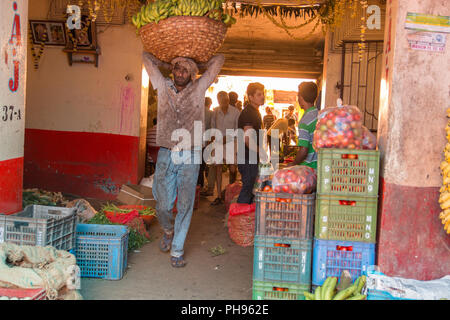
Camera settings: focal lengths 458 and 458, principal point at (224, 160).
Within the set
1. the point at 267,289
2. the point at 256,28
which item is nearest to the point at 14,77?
the point at 267,289

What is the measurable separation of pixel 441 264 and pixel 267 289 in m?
1.47

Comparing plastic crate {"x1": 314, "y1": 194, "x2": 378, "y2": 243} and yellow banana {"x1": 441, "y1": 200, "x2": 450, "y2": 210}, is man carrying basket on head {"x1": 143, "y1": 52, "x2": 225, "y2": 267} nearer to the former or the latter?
plastic crate {"x1": 314, "y1": 194, "x2": 378, "y2": 243}

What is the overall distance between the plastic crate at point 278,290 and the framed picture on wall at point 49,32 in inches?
246

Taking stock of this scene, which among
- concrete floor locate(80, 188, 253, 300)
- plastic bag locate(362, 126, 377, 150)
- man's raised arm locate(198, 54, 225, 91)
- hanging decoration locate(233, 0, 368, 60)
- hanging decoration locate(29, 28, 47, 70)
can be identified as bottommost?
concrete floor locate(80, 188, 253, 300)

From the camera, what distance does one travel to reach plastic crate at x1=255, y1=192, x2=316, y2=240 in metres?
3.70

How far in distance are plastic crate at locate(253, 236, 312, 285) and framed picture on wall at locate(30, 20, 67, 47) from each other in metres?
6.07

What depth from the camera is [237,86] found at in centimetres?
2098

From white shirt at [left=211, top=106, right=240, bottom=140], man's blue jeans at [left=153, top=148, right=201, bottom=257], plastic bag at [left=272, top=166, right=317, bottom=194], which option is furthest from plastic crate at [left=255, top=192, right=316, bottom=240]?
white shirt at [left=211, top=106, right=240, bottom=140]

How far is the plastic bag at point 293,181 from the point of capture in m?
3.85

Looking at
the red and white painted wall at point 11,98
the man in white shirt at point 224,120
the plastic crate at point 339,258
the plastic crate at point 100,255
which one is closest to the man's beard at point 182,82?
the red and white painted wall at point 11,98

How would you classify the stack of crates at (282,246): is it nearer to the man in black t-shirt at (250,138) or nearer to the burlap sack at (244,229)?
the burlap sack at (244,229)

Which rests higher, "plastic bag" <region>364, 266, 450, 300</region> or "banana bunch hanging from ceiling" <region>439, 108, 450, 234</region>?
"banana bunch hanging from ceiling" <region>439, 108, 450, 234</region>

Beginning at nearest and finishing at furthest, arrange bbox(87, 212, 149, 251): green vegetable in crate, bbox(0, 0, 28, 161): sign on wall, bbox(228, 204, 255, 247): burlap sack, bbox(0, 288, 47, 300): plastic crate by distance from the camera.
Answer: bbox(0, 288, 47, 300): plastic crate < bbox(0, 0, 28, 161): sign on wall < bbox(87, 212, 149, 251): green vegetable in crate < bbox(228, 204, 255, 247): burlap sack

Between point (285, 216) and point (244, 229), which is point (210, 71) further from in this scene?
point (244, 229)
